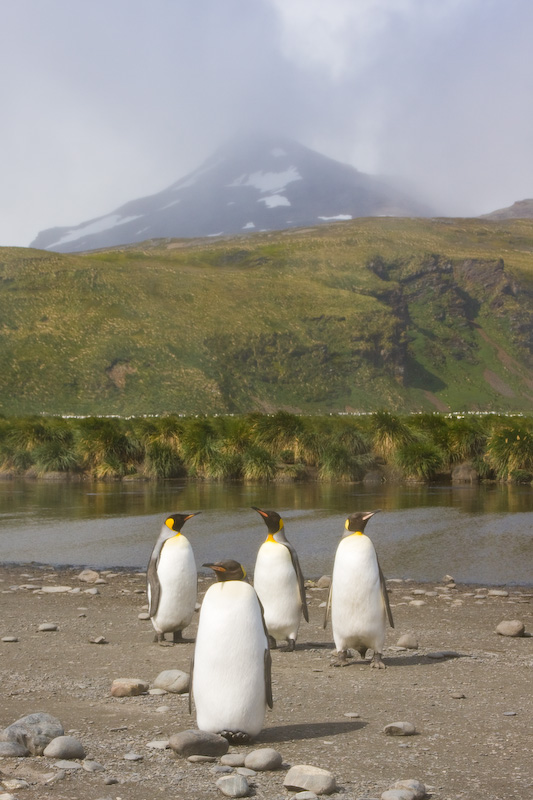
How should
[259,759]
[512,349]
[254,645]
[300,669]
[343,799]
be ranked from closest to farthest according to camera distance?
[343,799], [259,759], [254,645], [300,669], [512,349]

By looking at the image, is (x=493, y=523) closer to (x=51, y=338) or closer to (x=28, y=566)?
(x=28, y=566)

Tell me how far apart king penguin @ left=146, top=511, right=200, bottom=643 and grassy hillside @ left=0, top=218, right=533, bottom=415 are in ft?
203

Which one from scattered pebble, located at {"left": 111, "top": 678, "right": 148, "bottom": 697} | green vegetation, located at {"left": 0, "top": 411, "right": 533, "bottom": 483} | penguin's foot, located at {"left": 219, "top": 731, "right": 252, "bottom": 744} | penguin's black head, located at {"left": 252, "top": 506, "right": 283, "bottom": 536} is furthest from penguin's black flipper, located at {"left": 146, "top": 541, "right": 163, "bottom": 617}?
green vegetation, located at {"left": 0, "top": 411, "right": 533, "bottom": 483}

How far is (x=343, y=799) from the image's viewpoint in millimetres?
4168

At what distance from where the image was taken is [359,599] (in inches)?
287

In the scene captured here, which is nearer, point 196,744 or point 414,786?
point 414,786

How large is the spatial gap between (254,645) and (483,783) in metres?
1.47

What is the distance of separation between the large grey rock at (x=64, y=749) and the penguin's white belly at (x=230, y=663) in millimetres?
782

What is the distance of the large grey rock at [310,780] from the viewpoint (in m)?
4.24

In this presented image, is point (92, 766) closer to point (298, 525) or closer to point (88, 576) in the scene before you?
point (88, 576)

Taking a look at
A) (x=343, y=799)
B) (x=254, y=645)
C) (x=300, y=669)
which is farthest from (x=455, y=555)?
(x=343, y=799)

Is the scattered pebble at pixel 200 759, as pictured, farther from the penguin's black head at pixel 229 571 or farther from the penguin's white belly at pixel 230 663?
the penguin's black head at pixel 229 571

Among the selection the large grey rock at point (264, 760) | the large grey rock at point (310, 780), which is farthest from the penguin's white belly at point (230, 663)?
the large grey rock at point (310, 780)

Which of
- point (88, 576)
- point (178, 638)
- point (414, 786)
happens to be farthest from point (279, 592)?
point (88, 576)
